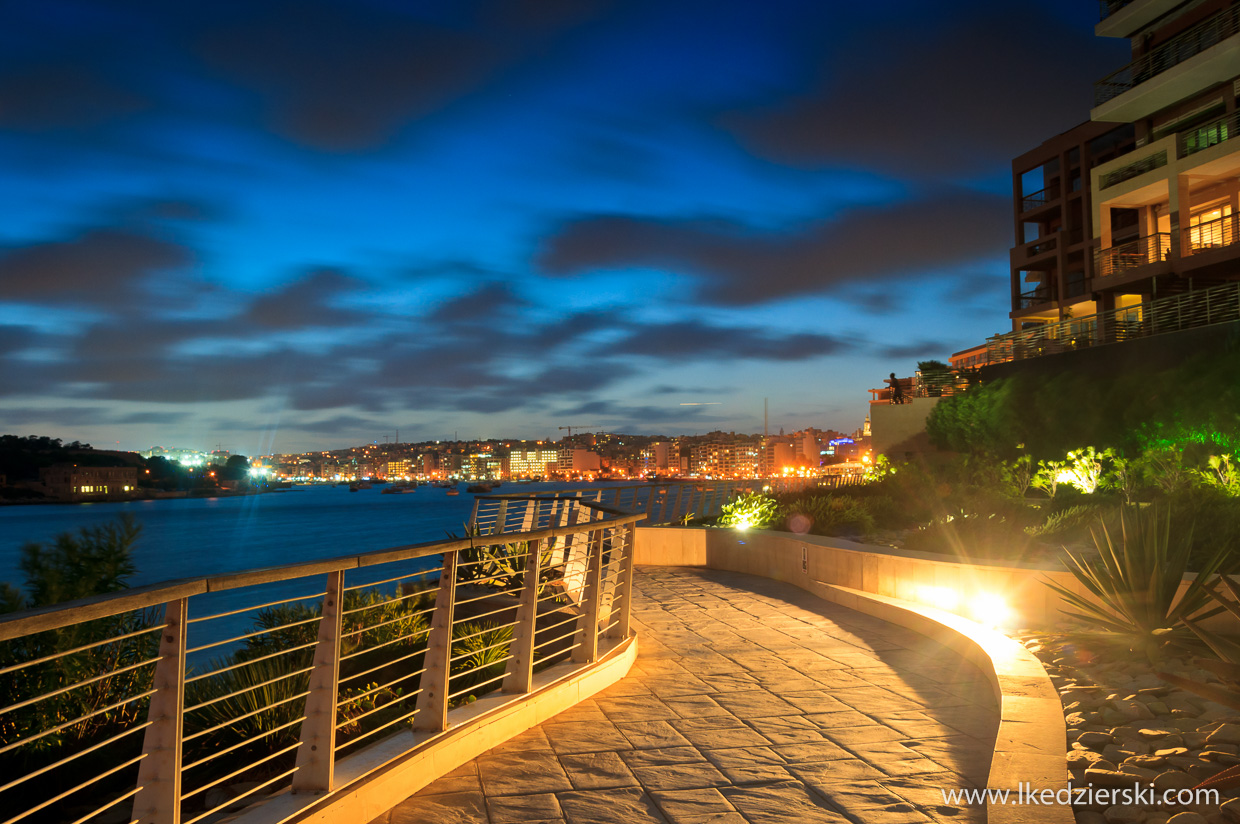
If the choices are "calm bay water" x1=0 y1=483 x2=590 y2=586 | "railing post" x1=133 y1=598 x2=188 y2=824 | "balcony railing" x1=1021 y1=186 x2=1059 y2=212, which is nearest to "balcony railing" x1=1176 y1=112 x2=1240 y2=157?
"balcony railing" x1=1021 y1=186 x2=1059 y2=212

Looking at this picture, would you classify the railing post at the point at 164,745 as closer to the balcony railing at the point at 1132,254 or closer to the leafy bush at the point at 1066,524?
the leafy bush at the point at 1066,524

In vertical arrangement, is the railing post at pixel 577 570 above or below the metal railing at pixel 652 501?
below

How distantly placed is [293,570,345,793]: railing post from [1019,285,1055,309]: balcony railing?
48216mm

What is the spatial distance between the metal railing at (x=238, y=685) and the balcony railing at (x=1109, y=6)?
34.7 meters

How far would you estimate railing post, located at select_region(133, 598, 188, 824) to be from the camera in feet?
8.27

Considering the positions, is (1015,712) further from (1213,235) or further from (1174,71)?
(1174,71)

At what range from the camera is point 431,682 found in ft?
13.4

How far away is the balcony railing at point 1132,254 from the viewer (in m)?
29.5

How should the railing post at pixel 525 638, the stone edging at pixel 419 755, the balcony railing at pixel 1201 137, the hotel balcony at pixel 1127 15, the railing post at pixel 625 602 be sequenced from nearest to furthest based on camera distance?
the stone edging at pixel 419 755 < the railing post at pixel 525 638 < the railing post at pixel 625 602 < the balcony railing at pixel 1201 137 < the hotel balcony at pixel 1127 15

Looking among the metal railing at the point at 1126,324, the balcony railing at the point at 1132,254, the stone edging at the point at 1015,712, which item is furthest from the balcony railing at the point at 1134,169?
the stone edging at the point at 1015,712

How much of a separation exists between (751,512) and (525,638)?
11069 millimetres

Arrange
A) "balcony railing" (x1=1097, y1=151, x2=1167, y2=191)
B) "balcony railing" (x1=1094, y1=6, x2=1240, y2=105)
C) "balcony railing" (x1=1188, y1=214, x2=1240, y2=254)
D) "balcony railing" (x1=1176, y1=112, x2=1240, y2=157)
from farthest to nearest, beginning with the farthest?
1. "balcony railing" (x1=1097, y1=151, x2=1167, y2=191)
2. "balcony railing" (x1=1176, y1=112, x2=1240, y2=157)
3. "balcony railing" (x1=1094, y1=6, x2=1240, y2=105)
4. "balcony railing" (x1=1188, y1=214, x2=1240, y2=254)

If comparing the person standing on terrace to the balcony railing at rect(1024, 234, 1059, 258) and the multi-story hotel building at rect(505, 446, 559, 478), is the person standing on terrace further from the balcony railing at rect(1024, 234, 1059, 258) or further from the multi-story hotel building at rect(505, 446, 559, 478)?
the multi-story hotel building at rect(505, 446, 559, 478)

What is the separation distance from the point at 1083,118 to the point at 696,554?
4437 cm
